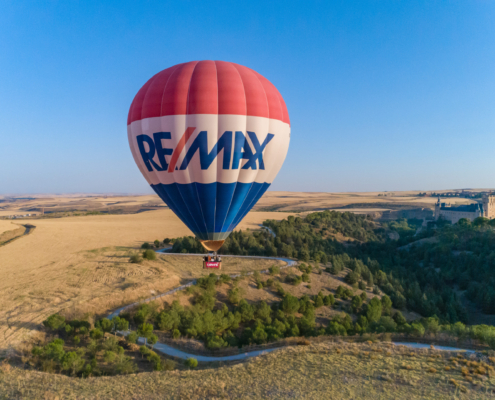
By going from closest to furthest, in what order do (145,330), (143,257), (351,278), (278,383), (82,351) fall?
(278,383) → (82,351) → (145,330) → (143,257) → (351,278)

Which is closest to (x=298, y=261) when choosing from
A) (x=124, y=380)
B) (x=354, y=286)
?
(x=354, y=286)

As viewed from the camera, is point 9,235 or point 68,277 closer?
point 68,277

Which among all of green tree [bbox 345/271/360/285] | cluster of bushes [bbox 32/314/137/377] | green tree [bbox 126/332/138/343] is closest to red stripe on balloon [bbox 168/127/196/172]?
green tree [bbox 126/332/138/343]

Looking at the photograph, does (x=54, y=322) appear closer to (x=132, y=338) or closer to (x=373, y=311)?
(x=132, y=338)

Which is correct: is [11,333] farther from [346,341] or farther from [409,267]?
[409,267]

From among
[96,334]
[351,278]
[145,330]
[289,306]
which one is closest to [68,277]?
[96,334]

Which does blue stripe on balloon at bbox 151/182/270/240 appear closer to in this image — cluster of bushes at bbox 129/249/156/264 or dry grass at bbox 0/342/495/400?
dry grass at bbox 0/342/495/400
